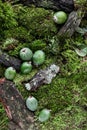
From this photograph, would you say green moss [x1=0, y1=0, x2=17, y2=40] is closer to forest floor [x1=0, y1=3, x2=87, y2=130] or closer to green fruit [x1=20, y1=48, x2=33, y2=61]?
forest floor [x1=0, y1=3, x2=87, y2=130]

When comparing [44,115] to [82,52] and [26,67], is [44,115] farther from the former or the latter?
[82,52]

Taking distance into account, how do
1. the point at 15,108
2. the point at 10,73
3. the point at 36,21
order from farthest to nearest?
1. the point at 36,21
2. the point at 10,73
3. the point at 15,108

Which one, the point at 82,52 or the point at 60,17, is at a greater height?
the point at 60,17

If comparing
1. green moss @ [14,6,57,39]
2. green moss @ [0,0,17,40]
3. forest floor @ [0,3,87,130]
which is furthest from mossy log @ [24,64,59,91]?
green moss @ [0,0,17,40]

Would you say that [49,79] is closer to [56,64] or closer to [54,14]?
[56,64]

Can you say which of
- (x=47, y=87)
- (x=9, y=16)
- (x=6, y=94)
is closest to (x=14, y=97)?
(x=6, y=94)

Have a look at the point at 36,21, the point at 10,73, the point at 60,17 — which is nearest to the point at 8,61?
the point at 10,73

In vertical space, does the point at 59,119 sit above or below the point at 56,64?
below
